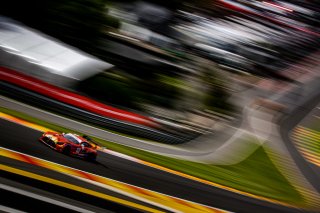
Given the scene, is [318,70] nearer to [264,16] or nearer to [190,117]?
[264,16]

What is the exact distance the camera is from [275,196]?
10492mm

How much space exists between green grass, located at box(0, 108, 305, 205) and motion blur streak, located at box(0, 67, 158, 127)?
125cm

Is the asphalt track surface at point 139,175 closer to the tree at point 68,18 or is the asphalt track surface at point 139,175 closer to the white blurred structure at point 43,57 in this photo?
the white blurred structure at point 43,57

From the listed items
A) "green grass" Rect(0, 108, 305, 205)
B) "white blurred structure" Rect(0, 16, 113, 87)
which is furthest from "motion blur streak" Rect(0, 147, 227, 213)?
"white blurred structure" Rect(0, 16, 113, 87)

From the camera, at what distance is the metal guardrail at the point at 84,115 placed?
1062 centimetres

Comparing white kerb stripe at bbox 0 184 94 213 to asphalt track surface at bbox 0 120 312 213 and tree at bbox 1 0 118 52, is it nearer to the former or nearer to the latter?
asphalt track surface at bbox 0 120 312 213

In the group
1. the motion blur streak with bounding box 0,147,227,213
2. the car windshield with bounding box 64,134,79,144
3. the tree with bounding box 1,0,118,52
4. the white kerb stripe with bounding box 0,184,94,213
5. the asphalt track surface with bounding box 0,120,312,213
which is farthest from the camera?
the tree with bounding box 1,0,118,52

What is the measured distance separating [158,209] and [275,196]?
3474 millimetres

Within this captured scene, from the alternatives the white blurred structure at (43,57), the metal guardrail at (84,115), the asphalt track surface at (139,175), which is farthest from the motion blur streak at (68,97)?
the asphalt track surface at (139,175)

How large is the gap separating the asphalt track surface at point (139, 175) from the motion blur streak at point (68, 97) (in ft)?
6.59

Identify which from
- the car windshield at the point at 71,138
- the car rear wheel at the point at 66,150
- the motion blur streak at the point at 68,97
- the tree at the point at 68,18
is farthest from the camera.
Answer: the tree at the point at 68,18

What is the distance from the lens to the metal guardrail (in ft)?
34.8

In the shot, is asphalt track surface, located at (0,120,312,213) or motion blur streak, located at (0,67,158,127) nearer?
asphalt track surface, located at (0,120,312,213)

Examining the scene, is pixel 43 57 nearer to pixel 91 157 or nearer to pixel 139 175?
pixel 91 157
